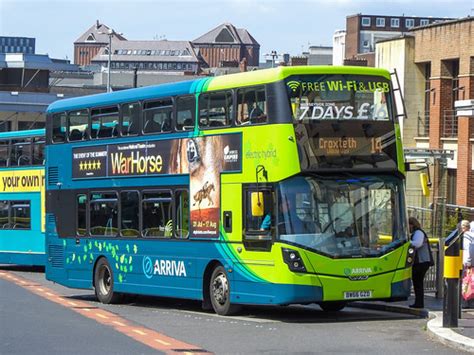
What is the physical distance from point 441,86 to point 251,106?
2314 cm

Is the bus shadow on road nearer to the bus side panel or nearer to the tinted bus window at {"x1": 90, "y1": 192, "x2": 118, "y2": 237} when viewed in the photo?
the tinted bus window at {"x1": 90, "y1": 192, "x2": 118, "y2": 237}

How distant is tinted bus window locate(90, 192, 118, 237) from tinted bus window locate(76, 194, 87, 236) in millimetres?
296

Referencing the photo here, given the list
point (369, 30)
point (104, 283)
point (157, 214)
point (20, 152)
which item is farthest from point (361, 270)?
point (369, 30)

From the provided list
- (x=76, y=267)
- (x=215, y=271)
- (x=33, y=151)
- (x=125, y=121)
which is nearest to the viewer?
(x=215, y=271)

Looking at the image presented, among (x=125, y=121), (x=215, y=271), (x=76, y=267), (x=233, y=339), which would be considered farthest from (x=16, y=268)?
(x=233, y=339)

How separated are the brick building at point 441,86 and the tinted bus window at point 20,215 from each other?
45.3 ft

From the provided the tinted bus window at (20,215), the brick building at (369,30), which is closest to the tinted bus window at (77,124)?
the tinted bus window at (20,215)

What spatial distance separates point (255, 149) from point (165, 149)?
10.1ft

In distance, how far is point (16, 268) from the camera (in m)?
39.1

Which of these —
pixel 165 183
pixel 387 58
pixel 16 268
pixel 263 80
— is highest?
pixel 387 58

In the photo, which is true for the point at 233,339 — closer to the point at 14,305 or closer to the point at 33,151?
the point at 14,305

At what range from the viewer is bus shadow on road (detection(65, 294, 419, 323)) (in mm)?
18781

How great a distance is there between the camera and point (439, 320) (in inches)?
666

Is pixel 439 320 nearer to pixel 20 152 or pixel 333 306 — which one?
pixel 333 306
